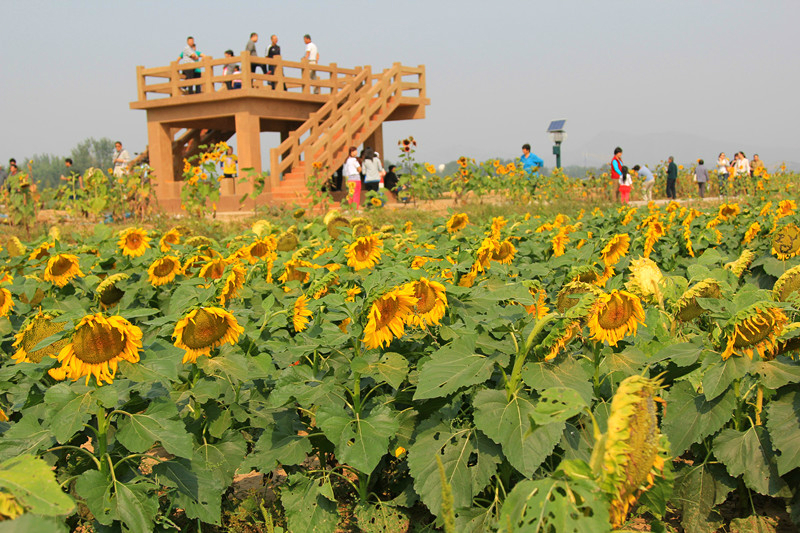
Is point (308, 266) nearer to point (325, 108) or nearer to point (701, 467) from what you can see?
point (701, 467)

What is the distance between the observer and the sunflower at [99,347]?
78.0 inches

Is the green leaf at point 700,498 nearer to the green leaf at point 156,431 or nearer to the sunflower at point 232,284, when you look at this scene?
the green leaf at point 156,431

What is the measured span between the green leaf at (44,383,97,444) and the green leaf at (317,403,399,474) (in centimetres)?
69

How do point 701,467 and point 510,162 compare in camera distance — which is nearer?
point 701,467

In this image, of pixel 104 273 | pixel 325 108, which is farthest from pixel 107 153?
pixel 104 273

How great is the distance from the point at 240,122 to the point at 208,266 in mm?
15433

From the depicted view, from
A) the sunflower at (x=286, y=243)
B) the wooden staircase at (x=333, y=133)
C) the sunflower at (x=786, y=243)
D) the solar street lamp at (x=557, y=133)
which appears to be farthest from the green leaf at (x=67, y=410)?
the solar street lamp at (x=557, y=133)

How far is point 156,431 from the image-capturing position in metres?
2.07

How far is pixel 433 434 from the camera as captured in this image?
2.23 metres

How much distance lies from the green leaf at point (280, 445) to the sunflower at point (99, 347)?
63 cm

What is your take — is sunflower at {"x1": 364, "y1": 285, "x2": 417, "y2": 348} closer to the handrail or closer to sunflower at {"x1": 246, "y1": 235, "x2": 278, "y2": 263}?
sunflower at {"x1": 246, "y1": 235, "x2": 278, "y2": 263}

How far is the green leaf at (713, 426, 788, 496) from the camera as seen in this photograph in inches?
90.0

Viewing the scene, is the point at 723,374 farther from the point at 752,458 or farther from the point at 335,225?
the point at 335,225

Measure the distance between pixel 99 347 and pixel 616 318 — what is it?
4.95 feet
